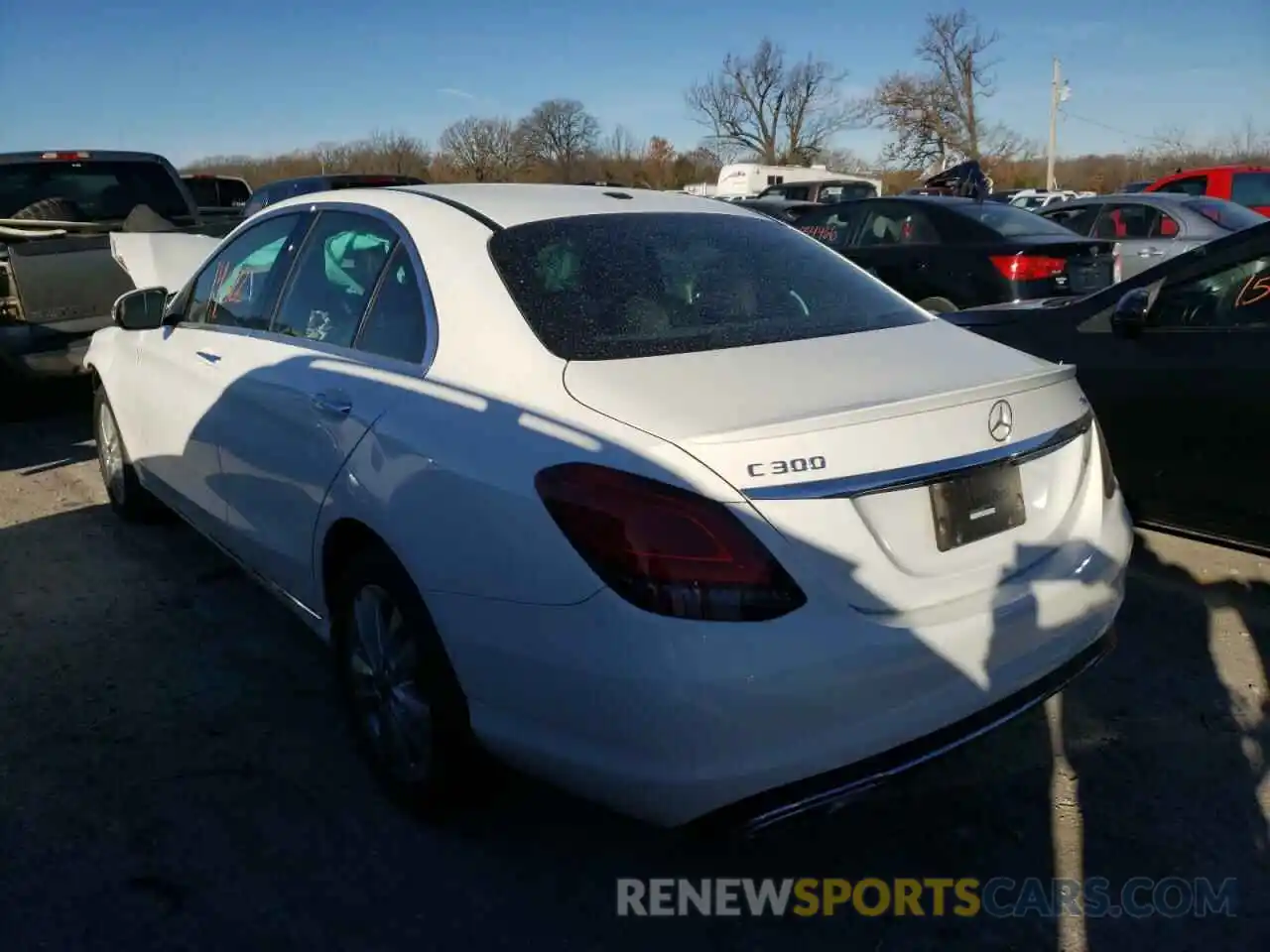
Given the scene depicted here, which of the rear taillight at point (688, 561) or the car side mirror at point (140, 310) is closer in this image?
the rear taillight at point (688, 561)

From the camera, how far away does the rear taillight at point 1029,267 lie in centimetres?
813

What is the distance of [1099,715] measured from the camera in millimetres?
3338

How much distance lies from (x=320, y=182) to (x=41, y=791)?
10.1 metres

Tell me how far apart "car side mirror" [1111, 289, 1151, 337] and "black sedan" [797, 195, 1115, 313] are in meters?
3.84

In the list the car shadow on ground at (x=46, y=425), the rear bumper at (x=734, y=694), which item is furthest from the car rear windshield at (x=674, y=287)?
the car shadow on ground at (x=46, y=425)

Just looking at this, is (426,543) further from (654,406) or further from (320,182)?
(320,182)

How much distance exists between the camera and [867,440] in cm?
221

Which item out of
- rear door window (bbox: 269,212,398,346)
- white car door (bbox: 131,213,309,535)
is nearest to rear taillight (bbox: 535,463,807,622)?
rear door window (bbox: 269,212,398,346)

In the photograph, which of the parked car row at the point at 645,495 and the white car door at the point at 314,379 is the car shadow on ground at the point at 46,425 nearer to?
the parked car row at the point at 645,495

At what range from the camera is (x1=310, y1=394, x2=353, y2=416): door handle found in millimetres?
2902

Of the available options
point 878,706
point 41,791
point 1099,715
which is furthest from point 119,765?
point 1099,715

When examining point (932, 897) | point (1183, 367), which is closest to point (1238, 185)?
point (1183, 367)

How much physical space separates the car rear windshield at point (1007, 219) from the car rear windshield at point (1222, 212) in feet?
8.83

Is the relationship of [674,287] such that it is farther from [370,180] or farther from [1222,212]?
[1222,212]
